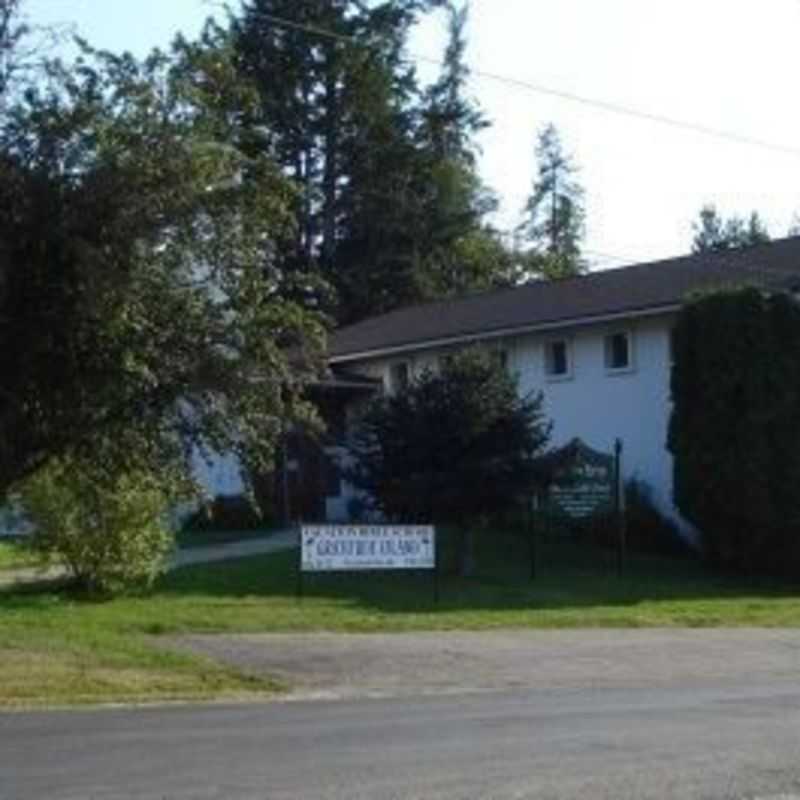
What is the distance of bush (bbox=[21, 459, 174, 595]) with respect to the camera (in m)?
25.9

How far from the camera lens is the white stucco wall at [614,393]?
39.9m

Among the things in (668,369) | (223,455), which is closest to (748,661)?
(223,455)

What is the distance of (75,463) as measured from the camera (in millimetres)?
20219

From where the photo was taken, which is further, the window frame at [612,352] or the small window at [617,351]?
the small window at [617,351]

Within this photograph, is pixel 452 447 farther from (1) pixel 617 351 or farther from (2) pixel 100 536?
(1) pixel 617 351

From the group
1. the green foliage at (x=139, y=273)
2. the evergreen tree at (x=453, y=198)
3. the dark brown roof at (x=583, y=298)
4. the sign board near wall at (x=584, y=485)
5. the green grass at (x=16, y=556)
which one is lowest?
the green grass at (x=16, y=556)

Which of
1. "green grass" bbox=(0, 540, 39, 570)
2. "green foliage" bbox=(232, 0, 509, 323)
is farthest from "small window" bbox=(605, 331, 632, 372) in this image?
"green foliage" bbox=(232, 0, 509, 323)

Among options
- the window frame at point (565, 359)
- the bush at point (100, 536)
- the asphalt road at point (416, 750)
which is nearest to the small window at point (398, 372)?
the window frame at point (565, 359)

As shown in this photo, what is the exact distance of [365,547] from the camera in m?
27.9

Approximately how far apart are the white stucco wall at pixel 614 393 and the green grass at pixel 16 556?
1068cm

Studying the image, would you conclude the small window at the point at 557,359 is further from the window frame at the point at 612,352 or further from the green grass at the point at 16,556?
the green grass at the point at 16,556

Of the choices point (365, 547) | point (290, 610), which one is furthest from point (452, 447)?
point (290, 610)

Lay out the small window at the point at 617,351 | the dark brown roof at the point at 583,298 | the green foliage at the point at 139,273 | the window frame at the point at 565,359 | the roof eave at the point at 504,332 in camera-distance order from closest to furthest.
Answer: the green foliage at the point at 139,273, the roof eave at the point at 504,332, the dark brown roof at the point at 583,298, the small window at the point at 617,351, the window frame at the point at 565,359

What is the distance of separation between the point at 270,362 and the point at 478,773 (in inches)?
345
